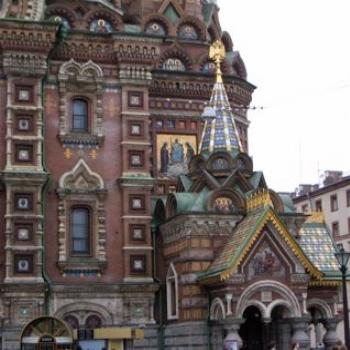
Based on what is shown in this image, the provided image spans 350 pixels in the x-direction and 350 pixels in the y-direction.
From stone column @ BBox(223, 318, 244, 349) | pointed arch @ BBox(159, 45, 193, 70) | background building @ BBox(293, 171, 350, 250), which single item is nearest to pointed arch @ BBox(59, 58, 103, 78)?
pointed arch @ BBox(159, 45, 193, 70)

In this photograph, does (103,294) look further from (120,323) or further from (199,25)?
→ (199,25)

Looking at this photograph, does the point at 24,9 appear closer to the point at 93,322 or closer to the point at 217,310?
the point at 93,322

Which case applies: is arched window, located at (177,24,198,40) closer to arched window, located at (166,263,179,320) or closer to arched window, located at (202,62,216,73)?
arched window, located at (202,62,216,73)

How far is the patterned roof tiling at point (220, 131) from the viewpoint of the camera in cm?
3697

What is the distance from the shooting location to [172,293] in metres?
35.1

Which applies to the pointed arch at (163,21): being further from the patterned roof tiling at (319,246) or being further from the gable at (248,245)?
the gable at (248,245)

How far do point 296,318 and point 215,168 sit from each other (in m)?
7.07

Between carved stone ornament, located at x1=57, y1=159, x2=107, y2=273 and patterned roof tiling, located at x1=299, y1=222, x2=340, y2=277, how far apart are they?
347 inches

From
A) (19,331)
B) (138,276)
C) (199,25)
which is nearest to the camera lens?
(19,331)

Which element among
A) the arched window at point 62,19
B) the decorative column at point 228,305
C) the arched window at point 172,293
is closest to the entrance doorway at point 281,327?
the decorative column at point 228,305

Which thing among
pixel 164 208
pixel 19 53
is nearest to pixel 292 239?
pixel 164 208

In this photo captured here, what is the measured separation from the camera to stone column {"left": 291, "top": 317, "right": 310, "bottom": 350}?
109 ft

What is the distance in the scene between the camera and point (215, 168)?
119 feet

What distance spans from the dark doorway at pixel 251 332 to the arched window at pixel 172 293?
2.99 m
